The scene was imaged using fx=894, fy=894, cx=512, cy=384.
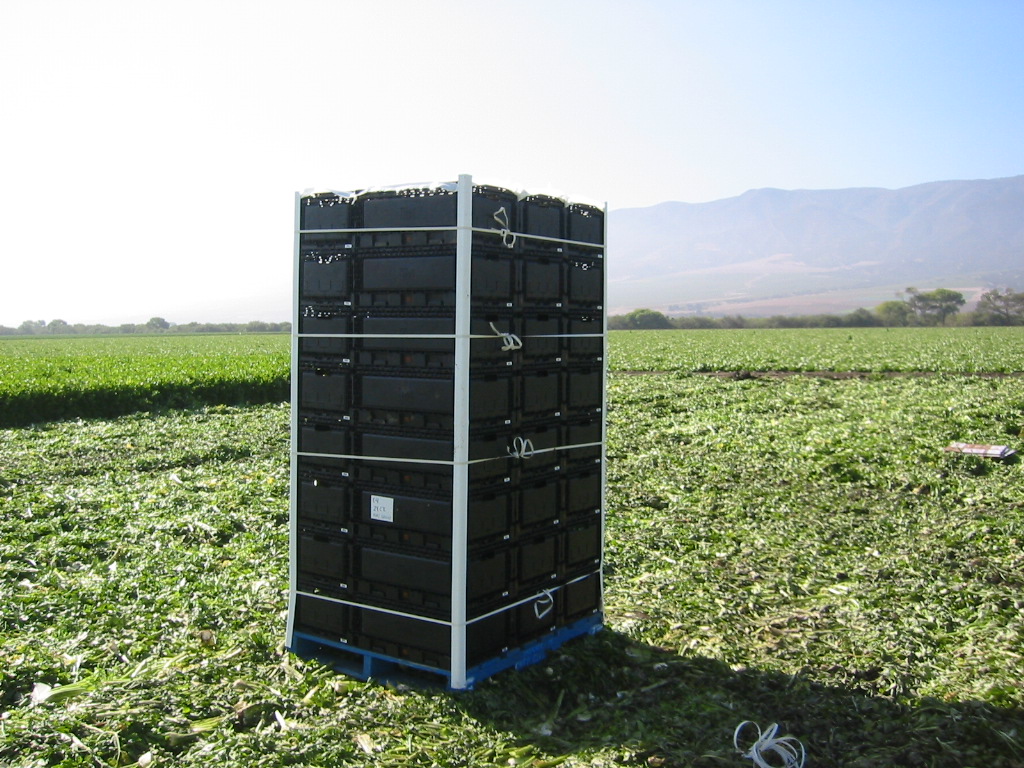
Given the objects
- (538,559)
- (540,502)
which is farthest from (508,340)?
(538,559)

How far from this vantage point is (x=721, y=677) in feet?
18.7

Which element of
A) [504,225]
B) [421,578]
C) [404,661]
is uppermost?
[504,225]

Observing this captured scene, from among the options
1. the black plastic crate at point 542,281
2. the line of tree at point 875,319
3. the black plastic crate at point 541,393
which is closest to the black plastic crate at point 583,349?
the black plastic crate at point 541,393

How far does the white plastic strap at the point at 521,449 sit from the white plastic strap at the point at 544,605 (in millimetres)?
1000

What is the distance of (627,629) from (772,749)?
178 cm

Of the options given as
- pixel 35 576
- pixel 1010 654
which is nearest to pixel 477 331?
pixel 1010 654

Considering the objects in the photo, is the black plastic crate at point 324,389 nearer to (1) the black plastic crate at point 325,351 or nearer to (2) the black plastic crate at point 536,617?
(1) the black plastic crate at point 325,351

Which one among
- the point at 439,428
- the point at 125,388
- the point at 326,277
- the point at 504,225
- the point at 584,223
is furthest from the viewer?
the point at 125,388

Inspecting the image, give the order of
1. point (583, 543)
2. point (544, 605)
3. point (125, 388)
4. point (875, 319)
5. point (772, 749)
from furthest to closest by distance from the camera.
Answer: point (875, 319)
point (125, 388)
point (583, 543)
point (544, 605)
point (772, 749)

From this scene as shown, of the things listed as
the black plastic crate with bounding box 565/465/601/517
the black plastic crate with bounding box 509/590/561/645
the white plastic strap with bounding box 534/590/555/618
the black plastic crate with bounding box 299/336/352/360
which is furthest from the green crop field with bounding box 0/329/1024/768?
the black plastic crate with bounding box 299/336/352/360

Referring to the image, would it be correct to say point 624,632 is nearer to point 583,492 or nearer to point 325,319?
point 583,492

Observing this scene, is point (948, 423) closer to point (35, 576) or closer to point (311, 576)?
point (311, 576)

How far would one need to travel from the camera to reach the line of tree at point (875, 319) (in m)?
94.0

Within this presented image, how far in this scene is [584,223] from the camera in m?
6.30
